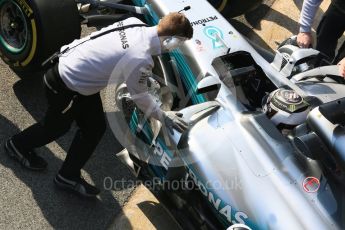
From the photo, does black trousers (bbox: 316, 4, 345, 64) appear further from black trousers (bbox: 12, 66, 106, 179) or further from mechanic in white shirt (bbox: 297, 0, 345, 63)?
black trousers (bbox: 12, 66, 106, 179)

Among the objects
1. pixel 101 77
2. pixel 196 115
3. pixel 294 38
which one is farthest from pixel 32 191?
pixel 294 38

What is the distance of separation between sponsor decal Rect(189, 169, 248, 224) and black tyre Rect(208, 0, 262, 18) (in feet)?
9.37

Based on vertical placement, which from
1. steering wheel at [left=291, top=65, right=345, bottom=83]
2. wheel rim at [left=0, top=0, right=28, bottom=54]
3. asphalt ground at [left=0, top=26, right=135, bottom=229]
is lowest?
asphalt ground at [left=0, top=26, right=135, bottom=229]

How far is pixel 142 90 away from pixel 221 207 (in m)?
0.94

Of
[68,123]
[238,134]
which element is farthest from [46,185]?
[238,134]

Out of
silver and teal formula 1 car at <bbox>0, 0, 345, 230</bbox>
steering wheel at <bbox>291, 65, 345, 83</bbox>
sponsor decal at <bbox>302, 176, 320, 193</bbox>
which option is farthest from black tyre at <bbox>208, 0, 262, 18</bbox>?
sponsor decal at <bbox>302, 176, 320, 193</bbox>

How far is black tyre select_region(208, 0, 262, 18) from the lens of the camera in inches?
229

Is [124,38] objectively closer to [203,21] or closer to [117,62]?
[117,62]

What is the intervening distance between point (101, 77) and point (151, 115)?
1.44 feet

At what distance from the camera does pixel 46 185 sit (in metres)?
4.24

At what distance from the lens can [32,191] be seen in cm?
417

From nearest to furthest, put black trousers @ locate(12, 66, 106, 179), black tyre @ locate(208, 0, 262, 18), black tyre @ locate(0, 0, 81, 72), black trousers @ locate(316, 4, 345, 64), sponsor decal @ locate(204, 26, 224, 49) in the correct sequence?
black trousers @ locate(12, 66, 106, 179), sponsor decal @ locate(204, 26, 224, 49), black tyre @ locate(0, 0, 81, 72), black trousers @ locate(316, 4, 345, 64), black tyre @ locate(208, 0, 262, 18)

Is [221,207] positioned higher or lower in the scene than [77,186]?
higher

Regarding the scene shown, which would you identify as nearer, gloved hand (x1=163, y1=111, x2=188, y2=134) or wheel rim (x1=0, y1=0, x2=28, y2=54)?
gloved hand (x1=163, y1=111, x2=188, y2=134)
